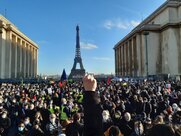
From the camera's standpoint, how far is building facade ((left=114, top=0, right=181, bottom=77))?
209ft

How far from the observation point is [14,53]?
74.1 m

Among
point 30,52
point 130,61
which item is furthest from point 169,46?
→ point 30,52

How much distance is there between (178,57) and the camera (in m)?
63.1

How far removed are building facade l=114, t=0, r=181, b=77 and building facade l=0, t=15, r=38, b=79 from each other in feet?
97.9

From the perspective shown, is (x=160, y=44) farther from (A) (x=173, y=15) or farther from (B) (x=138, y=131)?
(B) (x=138, y=131)

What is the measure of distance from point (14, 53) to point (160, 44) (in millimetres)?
36428

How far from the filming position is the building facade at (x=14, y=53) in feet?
204

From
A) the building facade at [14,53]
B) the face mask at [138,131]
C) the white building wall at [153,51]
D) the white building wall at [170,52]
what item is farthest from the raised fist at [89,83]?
the white building wall at [153,51]

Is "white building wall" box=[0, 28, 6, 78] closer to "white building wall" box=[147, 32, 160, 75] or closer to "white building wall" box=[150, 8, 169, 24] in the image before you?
"white building wall" box=[147, 32, 160, 75]

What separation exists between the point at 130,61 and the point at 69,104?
7201 centimetres

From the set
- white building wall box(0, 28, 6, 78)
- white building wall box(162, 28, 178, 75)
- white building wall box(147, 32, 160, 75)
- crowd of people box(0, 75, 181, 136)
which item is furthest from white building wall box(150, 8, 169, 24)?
crowd of people box(0, 75, 181, 136)

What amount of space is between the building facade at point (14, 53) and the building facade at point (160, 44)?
2983cm

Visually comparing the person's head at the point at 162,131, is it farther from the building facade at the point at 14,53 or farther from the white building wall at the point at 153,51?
the white building wall at the point at 153,51

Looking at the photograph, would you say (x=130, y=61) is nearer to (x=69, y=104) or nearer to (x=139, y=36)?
(x=139, y=36)
